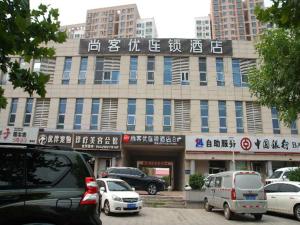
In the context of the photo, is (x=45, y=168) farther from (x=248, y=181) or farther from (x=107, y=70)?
(x=107, y=70)

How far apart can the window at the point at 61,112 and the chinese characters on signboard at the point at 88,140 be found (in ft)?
5.21

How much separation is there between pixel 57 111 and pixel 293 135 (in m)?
22.0

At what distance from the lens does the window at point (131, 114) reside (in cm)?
2777

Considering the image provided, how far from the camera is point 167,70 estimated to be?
29594 millimetres

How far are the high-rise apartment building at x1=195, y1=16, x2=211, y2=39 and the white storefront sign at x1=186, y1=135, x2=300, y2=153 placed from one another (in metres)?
90.9

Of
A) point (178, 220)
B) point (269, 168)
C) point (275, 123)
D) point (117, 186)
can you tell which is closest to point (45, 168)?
point (178, 220)

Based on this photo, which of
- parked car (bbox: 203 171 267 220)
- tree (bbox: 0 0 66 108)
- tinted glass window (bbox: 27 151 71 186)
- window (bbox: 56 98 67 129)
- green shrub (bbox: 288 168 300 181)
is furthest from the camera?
window (bbox: 56 98 67 129)

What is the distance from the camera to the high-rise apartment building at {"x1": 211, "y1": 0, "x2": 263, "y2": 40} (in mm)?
96938

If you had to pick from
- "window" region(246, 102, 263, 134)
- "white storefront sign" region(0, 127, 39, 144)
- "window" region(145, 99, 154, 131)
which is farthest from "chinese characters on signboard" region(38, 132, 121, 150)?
"window" region(246, 102, 263, 134)

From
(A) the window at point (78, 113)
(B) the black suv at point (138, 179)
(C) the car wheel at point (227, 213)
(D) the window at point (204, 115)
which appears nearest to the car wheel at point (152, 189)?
(B) the black suv at point (138, 179)

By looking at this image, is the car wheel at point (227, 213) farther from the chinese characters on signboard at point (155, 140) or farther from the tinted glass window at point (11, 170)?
the chinese characters on signboard at point (155, 140)

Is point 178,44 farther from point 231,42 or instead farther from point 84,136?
point 84,136

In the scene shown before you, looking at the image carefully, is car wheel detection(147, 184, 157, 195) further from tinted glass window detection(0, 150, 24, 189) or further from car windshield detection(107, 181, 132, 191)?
tinted glass window detection(0, 150, 24, 189)

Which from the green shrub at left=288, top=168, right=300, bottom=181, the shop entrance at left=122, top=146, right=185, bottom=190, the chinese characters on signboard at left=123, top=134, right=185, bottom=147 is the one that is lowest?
the green shrub at left=288, top=168, right=300, bottom=181
